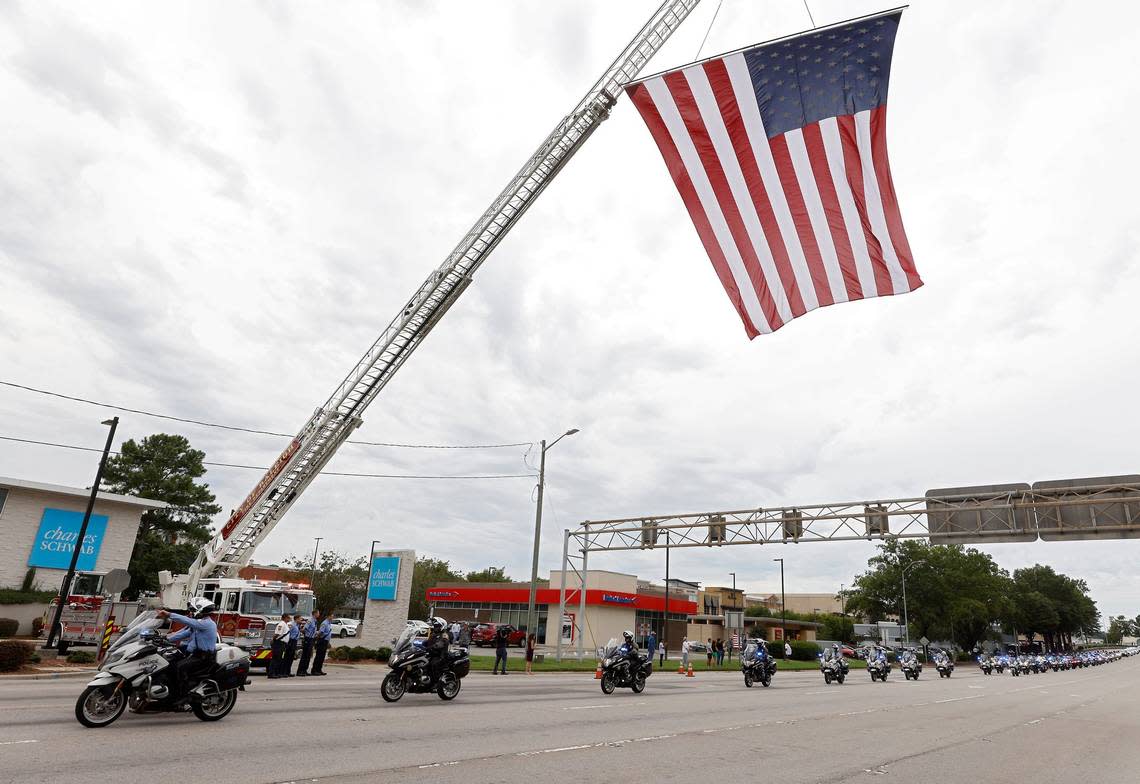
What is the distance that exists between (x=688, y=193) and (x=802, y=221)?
1.85 meters

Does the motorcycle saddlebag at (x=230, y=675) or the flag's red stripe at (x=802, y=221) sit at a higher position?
the flag's red stripe at (x=802, y=221)

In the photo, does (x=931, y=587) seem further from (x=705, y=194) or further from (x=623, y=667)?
(x=705, y=194)

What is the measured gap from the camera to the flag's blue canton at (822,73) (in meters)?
9.95

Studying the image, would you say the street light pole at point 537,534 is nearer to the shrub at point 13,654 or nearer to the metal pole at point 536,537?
the metal pole at point 536,537

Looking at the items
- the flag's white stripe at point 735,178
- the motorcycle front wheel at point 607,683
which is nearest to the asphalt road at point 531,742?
the motorcycle front wheel at point 607,683

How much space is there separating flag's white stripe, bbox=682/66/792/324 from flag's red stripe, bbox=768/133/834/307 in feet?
1.65

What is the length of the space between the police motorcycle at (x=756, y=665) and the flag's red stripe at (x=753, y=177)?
17.9m

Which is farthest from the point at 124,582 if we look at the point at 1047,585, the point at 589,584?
the point at 1047,585

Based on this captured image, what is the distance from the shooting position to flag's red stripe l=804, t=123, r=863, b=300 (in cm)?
1050

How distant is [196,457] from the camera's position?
4962 cm

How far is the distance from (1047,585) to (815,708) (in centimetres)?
17069

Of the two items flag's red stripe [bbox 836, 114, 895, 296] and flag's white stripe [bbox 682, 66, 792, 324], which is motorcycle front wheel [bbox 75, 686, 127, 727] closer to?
flag's white stripe [bbox 682, 66, 792, 324]

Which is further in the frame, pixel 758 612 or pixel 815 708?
pixel 758 612

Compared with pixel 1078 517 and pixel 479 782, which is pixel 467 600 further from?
pixel 479 782
